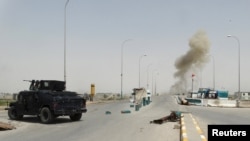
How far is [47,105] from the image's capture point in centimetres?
2297

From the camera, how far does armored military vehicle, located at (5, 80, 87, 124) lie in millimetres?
22734

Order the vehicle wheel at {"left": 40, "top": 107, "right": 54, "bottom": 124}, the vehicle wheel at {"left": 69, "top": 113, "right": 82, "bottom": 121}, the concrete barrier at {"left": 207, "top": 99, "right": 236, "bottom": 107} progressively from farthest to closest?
the concrete barrier at {"left": 207, "top": 99, "right": 236, "bottom": 107} → the vehicle wheel at {"left": 69, "top": 113, "right": 82, "bottom": 121} → the vehicle wheel at {"left": 40, "top": 107, "right": 54, "bottom": 124}

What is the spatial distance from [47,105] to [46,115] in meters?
0.53

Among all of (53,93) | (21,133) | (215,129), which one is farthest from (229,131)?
(53,93)

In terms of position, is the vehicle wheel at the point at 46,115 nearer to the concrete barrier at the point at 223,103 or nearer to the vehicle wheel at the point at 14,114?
Result: the vehicle wheel at the point at 14,114

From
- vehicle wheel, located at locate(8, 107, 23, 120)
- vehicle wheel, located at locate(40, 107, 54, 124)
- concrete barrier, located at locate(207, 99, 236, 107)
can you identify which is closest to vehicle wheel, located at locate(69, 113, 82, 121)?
vehicle wheel, located at locate(40, 107, 54, 124)

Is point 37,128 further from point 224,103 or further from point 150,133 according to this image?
point 224,103

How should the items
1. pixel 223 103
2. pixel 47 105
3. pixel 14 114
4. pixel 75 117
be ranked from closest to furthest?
pixel 47 105, pixel 14 114, pixel 75 117, pixel 223 103

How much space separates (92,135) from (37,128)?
14.8ft

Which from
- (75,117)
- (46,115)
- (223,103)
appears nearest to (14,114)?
(46,115)

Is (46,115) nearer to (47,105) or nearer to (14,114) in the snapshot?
(47,105)

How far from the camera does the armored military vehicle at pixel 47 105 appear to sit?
22734 millimetres

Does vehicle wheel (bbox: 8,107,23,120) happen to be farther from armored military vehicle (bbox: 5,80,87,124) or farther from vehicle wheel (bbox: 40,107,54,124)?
vehicle wheel (bbox: 40,107,54,124)

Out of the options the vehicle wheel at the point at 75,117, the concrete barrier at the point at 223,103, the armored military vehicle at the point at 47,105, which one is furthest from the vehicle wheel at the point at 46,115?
the concrete barrier at the point at 223,103
